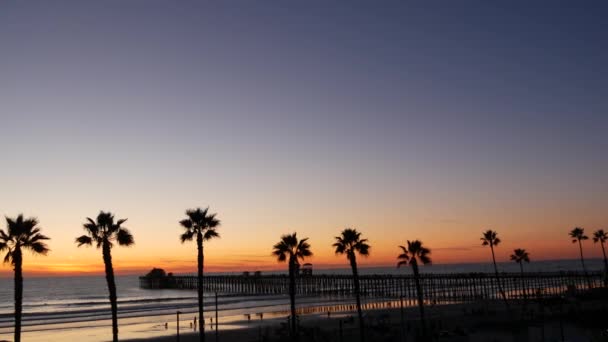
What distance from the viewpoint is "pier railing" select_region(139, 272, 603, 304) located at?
80.0 metres

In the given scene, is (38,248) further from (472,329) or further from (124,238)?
(472,329)

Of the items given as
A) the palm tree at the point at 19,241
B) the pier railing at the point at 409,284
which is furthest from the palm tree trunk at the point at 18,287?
the pier railing at the point at 409,284

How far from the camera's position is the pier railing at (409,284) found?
8000 cm

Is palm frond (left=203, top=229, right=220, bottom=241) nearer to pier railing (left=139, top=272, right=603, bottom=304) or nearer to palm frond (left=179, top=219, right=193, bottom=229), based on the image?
palm frond (left=179, top=219, right=193, bottom=229)

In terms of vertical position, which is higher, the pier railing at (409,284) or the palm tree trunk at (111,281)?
the palm tree trunk at (111,281)

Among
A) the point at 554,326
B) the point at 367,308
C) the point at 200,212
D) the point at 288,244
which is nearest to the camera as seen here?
the point at 200,212

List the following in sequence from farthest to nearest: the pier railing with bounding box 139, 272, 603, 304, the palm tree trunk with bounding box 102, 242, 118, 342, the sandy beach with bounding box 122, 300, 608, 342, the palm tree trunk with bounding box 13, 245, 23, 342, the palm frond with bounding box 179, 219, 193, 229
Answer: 1. the pier railing with bounding box 139, 272, 603, 304
2. the sandy beach with bounding box 122, 300, 608, 342
3. the palm frond with bounding box 179, 219, 193, 229
4. the palm tree trunk with bounding box 102, 242, 118, 342
5. the palm tree trunk with bounding box 13, 245, 23, 342

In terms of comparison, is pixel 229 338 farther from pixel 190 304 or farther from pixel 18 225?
pixel 190 304

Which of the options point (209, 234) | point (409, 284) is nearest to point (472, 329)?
point (209, 234)

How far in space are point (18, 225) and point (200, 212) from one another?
984 centimetres

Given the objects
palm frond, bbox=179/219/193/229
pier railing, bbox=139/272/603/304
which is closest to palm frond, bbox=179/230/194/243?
palm frond, bbox=179/219/193/229

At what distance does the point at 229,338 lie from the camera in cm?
4259

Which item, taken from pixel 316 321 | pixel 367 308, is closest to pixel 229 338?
pixel 316 321

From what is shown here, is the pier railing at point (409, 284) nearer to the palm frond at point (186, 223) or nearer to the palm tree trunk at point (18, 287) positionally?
the palm frond at point (186, 223)
